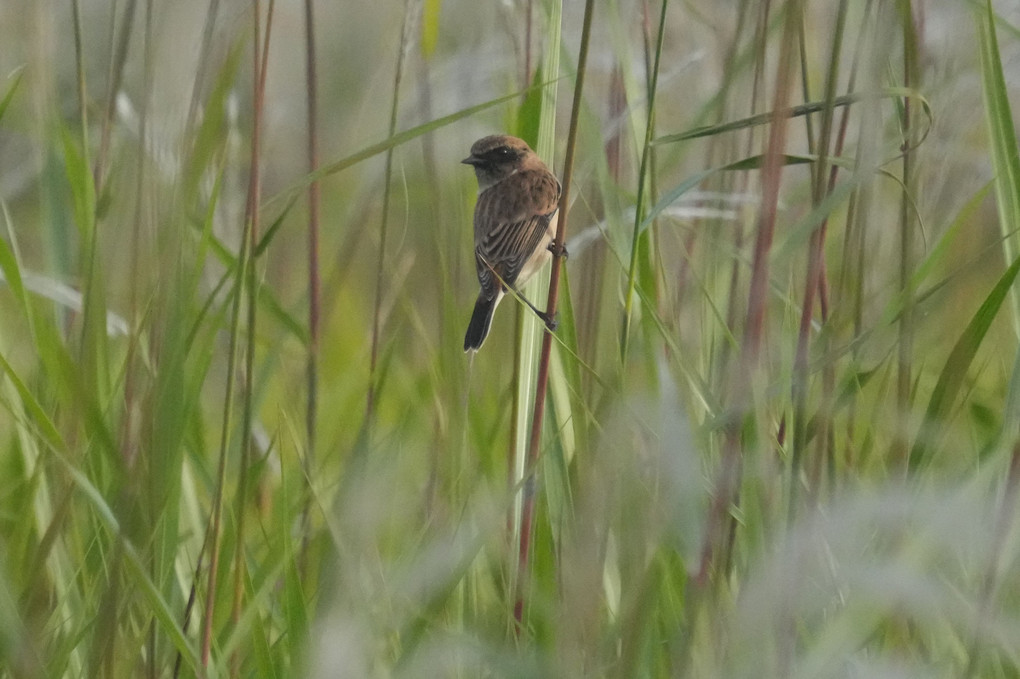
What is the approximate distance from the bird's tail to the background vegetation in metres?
0.04

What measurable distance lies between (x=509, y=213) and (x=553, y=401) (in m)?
0.80

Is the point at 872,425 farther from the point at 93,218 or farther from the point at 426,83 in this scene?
the point at 93,218

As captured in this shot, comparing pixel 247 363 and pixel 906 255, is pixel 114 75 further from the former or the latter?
pixel 906 255

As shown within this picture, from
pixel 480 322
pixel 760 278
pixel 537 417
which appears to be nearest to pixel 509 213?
pixel 480 322

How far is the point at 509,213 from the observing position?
197 cm

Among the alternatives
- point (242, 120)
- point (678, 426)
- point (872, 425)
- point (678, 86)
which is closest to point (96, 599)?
point (678, 426)

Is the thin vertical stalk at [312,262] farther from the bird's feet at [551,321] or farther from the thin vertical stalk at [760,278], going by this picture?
the thin vertical stalk at [760,278]

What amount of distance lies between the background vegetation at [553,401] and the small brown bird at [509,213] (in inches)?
6.0

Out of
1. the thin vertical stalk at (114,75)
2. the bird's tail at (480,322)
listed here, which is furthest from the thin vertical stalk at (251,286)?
the bird's tail at (480,322)

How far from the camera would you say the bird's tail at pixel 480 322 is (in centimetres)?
150

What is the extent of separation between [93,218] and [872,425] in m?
0.92

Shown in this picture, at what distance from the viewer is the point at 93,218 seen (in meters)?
1.01

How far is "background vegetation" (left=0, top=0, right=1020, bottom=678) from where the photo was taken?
0.79 metres

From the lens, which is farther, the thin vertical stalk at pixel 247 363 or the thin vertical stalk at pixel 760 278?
the thin vertical stalk at pixel 247 363
